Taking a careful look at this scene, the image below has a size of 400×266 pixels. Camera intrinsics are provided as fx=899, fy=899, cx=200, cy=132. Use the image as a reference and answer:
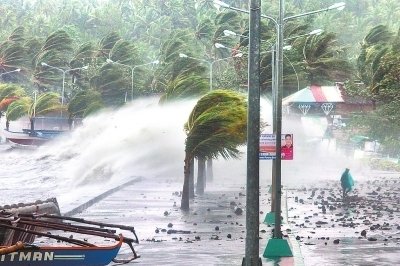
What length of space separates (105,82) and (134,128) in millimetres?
79637

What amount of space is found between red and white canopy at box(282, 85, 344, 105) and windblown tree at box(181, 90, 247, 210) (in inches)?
2528

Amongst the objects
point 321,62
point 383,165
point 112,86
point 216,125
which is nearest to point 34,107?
point 112,86

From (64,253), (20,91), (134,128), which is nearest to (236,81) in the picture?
(134,128)

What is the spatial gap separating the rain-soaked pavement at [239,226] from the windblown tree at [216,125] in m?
3.12

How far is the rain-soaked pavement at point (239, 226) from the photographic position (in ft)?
83.4

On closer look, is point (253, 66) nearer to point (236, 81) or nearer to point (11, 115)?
point (236, 81)

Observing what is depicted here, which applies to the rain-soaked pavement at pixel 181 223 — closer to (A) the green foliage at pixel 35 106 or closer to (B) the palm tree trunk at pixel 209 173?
(B) the palm tree trunk at pixel 209 173

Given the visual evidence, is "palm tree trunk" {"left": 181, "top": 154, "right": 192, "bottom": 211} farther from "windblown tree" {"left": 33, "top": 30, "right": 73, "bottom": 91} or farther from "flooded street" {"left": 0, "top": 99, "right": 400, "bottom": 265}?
"windblown tree" {"left": 33, "top": 30, "right": 73, "bottom": 91}

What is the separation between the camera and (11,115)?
151m

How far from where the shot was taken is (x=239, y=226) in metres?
36.2

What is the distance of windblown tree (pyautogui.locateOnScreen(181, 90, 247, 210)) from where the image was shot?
40531mm

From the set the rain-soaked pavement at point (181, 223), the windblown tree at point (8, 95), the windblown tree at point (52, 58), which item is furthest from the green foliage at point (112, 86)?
the rain-soaked pavement at point (181, 223)

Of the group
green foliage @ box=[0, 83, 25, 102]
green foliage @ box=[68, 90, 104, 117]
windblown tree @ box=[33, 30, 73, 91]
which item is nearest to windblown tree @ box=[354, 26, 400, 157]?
green foliage @ box=[68, 90, 104, 117]

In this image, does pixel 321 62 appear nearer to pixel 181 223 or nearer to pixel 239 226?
pixel 181 223
